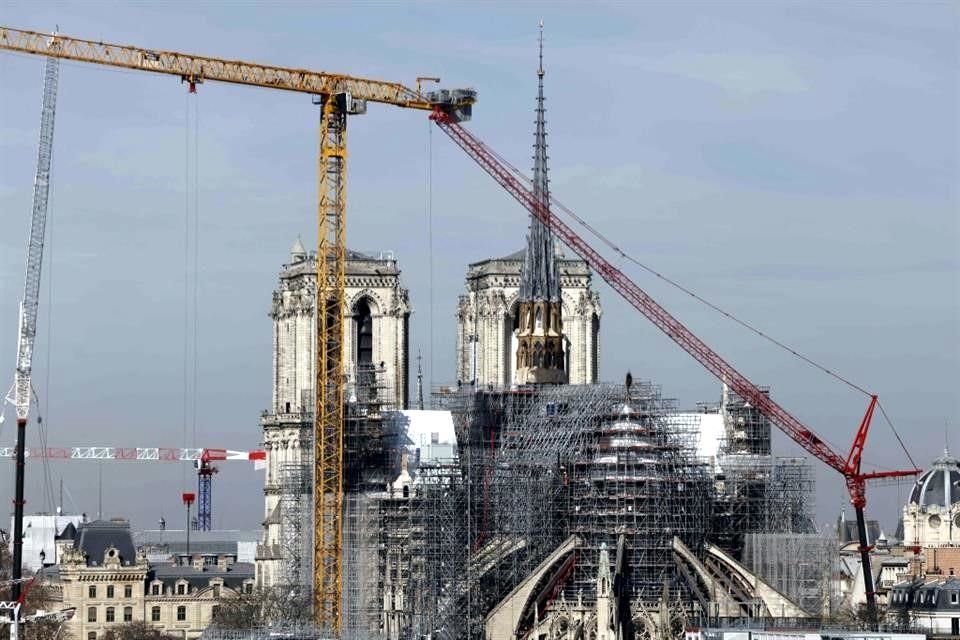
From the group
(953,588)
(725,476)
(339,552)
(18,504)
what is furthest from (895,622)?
(18,504)

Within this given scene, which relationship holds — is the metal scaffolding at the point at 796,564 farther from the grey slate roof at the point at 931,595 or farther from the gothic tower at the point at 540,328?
the gothic tower at the point at 540,328

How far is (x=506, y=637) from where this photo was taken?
174750mm

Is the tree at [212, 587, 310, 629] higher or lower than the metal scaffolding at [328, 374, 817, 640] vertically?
lower

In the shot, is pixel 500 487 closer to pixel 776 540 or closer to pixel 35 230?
pixel 776 540

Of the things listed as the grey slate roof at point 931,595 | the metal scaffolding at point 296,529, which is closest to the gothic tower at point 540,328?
the metal scaffolding at point 296,529

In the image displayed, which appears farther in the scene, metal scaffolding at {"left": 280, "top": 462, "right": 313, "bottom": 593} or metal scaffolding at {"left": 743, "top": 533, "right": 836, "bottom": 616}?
metal scaffolding at {"left": 280, "top": 462, "right": 313, "bottom": 593}

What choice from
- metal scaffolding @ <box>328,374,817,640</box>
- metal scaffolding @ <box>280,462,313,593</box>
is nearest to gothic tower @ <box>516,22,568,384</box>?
metal scaffolding @ <box>328,374,817,640</box>

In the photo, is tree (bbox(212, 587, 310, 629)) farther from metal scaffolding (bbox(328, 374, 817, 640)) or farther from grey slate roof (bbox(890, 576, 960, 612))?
grey slate roof (bbox(890, 576, 960, 612))

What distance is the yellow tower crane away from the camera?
16250cm

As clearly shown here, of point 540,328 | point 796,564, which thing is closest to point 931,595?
point 796,564

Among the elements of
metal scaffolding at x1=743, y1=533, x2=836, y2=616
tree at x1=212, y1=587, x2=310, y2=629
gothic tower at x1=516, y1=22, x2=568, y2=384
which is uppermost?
gothic tower at x1=516, y1=22, x2=568, y2=384

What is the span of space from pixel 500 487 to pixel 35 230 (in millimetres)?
32467

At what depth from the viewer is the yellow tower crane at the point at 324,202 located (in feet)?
533

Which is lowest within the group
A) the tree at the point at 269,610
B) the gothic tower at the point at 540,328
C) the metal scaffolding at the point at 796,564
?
the tree at the point at 269,610
